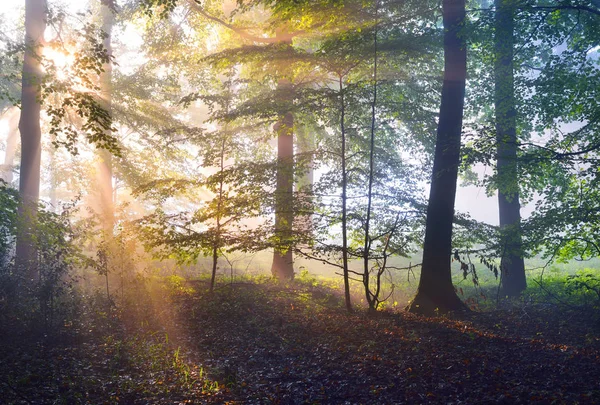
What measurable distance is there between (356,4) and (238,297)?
819 cm

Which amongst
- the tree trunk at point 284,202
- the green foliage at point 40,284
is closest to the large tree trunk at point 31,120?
the green foliage at point 40,284

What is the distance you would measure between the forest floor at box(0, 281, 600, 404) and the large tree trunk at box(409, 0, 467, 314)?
2.73 feet

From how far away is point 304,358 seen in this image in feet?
25.3

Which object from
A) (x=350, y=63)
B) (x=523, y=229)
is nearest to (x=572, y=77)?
(x=523, y=229)

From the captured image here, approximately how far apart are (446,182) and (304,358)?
18.3ft

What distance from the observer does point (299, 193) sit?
34.3 feet

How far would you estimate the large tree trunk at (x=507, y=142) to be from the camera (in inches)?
389

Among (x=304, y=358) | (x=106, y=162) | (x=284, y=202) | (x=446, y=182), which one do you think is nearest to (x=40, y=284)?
(x=284, y=202)

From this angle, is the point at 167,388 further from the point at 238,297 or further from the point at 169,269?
the point at 169,269

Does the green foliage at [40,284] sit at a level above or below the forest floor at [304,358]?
above

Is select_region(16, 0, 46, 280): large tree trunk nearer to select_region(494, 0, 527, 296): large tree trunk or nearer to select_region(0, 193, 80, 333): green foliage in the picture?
select_region(0, 193, 80, 333): green foliage

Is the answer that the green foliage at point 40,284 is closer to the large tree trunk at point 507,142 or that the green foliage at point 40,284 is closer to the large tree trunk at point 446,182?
the large tree trunk at point 446,182

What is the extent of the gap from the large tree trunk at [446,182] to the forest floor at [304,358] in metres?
0.83

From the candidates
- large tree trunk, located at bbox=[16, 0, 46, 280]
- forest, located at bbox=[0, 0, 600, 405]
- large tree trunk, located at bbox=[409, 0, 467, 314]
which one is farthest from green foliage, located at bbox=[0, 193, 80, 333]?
large tree trunk, located at bbox=[409, 0, 467, 314]
